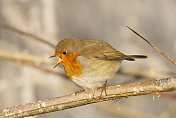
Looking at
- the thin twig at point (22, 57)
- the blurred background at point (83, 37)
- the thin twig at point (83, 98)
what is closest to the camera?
the thin twig at point (83, 98)

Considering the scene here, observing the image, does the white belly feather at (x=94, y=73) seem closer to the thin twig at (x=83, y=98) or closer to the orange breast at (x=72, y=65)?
the orange breast at (x=72, y=65)

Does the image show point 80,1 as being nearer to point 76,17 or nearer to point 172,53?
point 76,17

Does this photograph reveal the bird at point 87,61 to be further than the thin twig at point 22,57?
No

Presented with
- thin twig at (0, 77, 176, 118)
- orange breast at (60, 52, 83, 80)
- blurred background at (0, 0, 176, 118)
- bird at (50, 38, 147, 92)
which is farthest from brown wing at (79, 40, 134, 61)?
blurred background at (0, 0, 176, 118)

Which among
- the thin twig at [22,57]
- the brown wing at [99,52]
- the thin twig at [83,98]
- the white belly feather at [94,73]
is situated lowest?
the thin twig at [83,98]

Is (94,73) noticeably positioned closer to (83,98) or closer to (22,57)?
(83,98)

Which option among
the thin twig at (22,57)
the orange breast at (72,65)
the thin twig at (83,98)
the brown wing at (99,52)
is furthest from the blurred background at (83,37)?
the thin twig at (83,98)
